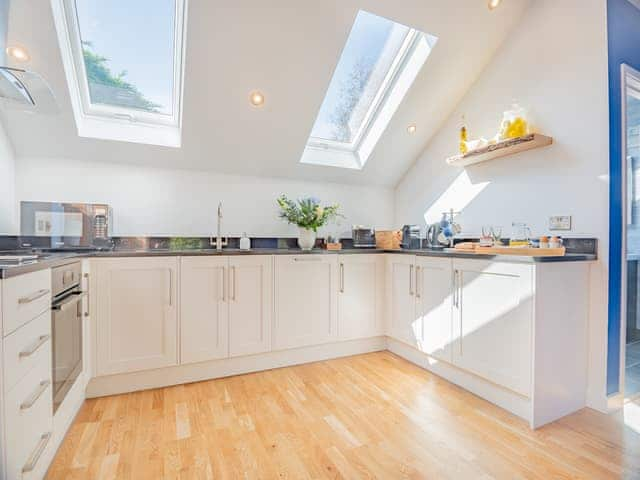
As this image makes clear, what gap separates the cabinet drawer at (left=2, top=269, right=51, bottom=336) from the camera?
3.30 ft

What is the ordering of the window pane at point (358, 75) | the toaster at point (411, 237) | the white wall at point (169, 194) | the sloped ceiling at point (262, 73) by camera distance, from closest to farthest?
1. the sloped ceiling at point (262, 73)
2. the white wall at point (169, 194)
3. the window pane at point (358, 75)
4. the toaster at point (411, 237)

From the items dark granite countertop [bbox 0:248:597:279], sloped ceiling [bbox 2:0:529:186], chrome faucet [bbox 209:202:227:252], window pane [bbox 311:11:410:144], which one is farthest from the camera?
chrome faucet [bbox 209:202:227:252]

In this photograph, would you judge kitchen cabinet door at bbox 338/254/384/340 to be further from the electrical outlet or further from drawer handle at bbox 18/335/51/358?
drawer handle at bbox 18/335/51/358

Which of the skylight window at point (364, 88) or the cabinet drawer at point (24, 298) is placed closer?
the cabinet drawer at point (24, 298)

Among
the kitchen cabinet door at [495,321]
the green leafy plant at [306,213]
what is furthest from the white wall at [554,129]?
the green leafy plant at [306,213]

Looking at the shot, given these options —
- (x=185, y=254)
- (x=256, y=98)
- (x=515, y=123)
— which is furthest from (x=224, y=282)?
(x=515, y=123)

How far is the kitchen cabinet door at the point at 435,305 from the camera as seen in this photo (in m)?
2.21

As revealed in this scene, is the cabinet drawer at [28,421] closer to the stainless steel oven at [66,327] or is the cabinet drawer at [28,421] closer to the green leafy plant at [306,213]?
the stainless steel oven at [66,327]

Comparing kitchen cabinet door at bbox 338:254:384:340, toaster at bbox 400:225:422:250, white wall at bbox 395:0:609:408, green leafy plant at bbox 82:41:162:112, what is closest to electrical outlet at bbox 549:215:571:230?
white wall at bbox 395:0:609:408

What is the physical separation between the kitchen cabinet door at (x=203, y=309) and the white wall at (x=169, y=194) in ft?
1.99

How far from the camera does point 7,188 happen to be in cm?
213

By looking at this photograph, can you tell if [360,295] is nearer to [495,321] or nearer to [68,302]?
[495,321]

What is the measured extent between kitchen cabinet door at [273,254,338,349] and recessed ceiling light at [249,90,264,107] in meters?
1.21

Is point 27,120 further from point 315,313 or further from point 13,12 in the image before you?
point 315,313
